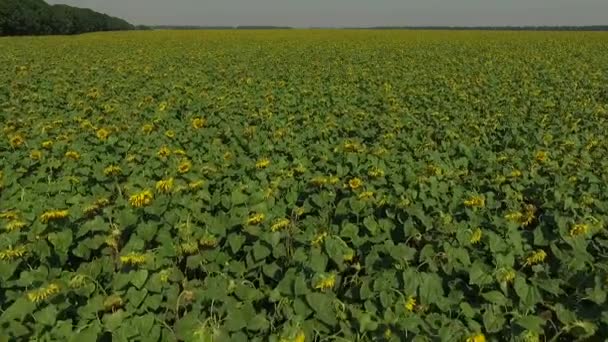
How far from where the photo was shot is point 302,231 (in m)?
3.49

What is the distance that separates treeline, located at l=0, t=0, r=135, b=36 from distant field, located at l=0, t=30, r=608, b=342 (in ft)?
191

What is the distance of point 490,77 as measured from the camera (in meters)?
13.7

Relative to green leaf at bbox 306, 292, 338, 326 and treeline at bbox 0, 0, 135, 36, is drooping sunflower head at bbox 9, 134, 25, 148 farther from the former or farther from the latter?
treeline at bbox 0, 0, 135, 36

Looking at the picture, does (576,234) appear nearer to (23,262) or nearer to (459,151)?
(459,151)

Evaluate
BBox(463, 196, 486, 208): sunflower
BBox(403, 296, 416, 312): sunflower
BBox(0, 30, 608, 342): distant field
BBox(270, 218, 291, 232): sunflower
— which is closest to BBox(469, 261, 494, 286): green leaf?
BBox(0, 30, 608, 342): distant field

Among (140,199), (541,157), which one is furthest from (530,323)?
(541,157)

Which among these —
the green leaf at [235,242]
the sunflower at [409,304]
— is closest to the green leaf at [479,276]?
the sunflower at [409,304]

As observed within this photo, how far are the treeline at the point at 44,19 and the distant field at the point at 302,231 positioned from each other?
5814cm

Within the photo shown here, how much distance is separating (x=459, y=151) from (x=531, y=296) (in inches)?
140

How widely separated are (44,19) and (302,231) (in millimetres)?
68558

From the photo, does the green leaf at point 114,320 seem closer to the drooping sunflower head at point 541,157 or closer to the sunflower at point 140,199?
the sunflower at point 140,199

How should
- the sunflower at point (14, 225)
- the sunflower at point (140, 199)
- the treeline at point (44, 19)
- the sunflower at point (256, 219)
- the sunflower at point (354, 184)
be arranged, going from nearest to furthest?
the sunflower at point (14, 225) → the sunflower at point (256, 219) → the sunflower at point (140, 199) → the sunflower at point (354, 184) → the treeline at point (44, 19)

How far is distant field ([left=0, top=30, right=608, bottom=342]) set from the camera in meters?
2.44

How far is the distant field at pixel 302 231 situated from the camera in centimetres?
244
